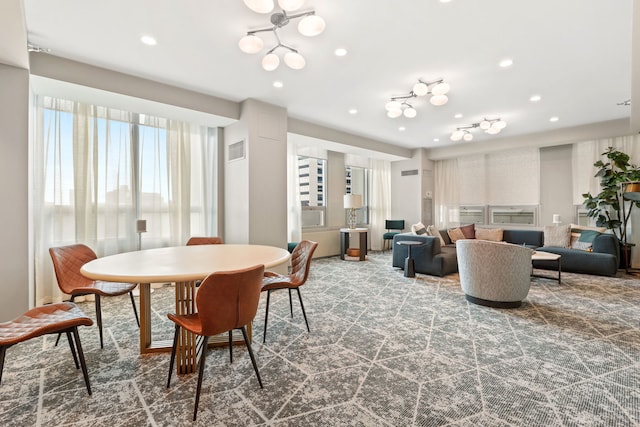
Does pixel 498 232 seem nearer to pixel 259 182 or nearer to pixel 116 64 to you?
pixel 259 182

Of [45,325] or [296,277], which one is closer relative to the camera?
[45,325]

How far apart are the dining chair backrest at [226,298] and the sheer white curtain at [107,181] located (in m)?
3.14

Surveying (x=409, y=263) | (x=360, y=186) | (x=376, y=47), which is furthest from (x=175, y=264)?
(x=360, y=186)

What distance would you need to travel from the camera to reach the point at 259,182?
4418 millimetres

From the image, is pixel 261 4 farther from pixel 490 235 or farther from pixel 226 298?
pixel 490 235

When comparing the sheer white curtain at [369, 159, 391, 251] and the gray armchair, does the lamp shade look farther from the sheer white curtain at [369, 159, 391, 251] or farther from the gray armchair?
the gray armchair

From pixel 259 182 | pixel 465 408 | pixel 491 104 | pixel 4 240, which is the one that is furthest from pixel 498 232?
pixel 4 240

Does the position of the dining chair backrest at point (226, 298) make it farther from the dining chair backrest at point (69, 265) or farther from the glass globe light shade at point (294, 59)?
the glass globe light shade at point (294, 59)

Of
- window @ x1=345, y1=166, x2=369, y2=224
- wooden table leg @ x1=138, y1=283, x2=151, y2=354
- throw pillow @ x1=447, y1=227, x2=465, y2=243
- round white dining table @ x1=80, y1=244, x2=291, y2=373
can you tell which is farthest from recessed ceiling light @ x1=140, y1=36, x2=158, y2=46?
throw pillow @ x1=447, y1=227, x2=465, y2=243

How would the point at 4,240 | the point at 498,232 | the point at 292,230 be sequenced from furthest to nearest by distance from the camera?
the point at 498,232
the point at 292,230
the point at 4,240

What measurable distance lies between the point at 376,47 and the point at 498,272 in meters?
2.74

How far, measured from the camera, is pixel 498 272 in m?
3.24

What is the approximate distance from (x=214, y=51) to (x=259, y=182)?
73.5 inches

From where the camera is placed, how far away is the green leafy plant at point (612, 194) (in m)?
5.23
